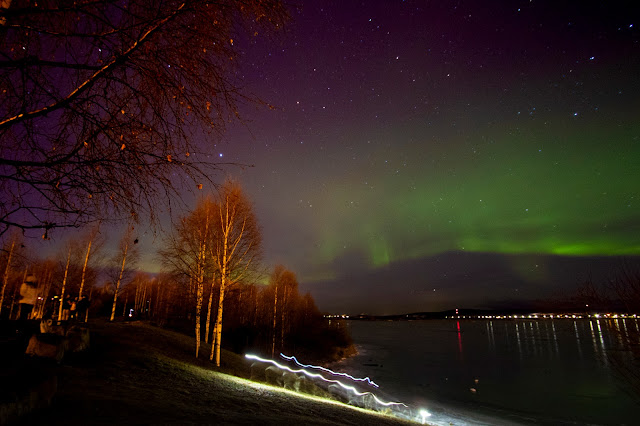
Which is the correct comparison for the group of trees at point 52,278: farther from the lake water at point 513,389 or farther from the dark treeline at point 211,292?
the lake water at point 513,389

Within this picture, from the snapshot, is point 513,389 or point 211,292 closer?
point 211,292

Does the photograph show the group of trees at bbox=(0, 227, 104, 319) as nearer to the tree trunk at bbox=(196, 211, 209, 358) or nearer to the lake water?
the tree trunk at bbox=(196, 211, 209, 358)

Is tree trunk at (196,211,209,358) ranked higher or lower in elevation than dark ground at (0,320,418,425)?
higher

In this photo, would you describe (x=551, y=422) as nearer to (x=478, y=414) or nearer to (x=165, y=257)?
(x=478, y=414)

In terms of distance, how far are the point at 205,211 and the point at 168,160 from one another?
16.2 m

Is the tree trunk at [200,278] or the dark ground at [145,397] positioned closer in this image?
the dark ground at [145,397]

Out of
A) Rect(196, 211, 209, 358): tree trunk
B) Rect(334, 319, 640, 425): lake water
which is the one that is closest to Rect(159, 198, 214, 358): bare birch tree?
Rect(196, 211, 209, 358): tree trunk

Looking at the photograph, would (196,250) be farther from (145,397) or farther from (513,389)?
(513,389)

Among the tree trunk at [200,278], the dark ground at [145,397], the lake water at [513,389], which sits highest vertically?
the tree trunk at [200,278]

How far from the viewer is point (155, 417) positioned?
5.16 meters

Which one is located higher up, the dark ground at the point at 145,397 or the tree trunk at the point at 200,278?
the tree trunk at the point at 200,278

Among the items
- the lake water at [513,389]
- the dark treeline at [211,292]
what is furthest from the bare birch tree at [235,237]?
the lake water at [513,389]

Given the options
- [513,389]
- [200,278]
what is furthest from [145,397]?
[513,389]

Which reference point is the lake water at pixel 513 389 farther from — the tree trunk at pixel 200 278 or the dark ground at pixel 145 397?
the tree trunk at pixel 200 278
